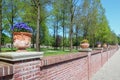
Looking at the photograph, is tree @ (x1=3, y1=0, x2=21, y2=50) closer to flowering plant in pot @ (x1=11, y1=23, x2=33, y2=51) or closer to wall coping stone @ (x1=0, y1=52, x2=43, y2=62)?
flowering plant in pot @ (x1=11, y1=23, x2=33, y2=51)

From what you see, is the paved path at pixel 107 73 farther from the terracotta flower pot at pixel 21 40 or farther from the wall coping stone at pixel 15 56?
the wall coping stone at pixel 15 56

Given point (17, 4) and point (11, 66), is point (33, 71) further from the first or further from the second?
point (17, 4)

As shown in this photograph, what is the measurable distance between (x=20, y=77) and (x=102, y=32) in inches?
1608

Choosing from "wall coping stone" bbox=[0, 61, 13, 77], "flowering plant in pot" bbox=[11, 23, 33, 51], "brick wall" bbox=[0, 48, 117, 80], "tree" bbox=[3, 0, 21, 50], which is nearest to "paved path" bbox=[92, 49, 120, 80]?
"brick wall" bbox=[0, 48, 117, 80]

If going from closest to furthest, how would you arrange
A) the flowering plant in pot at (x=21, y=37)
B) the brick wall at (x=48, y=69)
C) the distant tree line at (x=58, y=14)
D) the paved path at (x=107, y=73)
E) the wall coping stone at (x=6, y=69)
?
1. the wall coping stone at (x=6, y=69)
2. the brick wall at (x=48, y=69)
3. the flowering plant in pot at (x=21, y=37)
4. the paved path at (x=107, y=73)
5. the distant tree line at (x=58, y=14)

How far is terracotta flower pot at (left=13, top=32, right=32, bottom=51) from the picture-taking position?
498cm

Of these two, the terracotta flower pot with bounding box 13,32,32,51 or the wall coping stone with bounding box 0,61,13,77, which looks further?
the terracotta flower pot with bounding box 13,32,32,51

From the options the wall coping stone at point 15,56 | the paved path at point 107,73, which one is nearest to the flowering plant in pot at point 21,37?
the wall coping stone at point 15,56

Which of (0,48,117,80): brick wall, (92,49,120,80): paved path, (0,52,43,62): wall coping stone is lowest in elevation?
(92,49,120,80): paved path

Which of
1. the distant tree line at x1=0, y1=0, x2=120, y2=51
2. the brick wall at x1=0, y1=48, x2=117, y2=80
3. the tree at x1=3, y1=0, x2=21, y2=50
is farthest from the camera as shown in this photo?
the tree at x1=3, y1=0, x2=21, y2=50

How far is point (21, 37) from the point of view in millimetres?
5055

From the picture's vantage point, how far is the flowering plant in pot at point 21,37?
16.4 feet

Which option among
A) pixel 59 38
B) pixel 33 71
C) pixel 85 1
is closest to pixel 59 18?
pixel 85 1

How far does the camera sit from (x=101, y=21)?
3888cm
